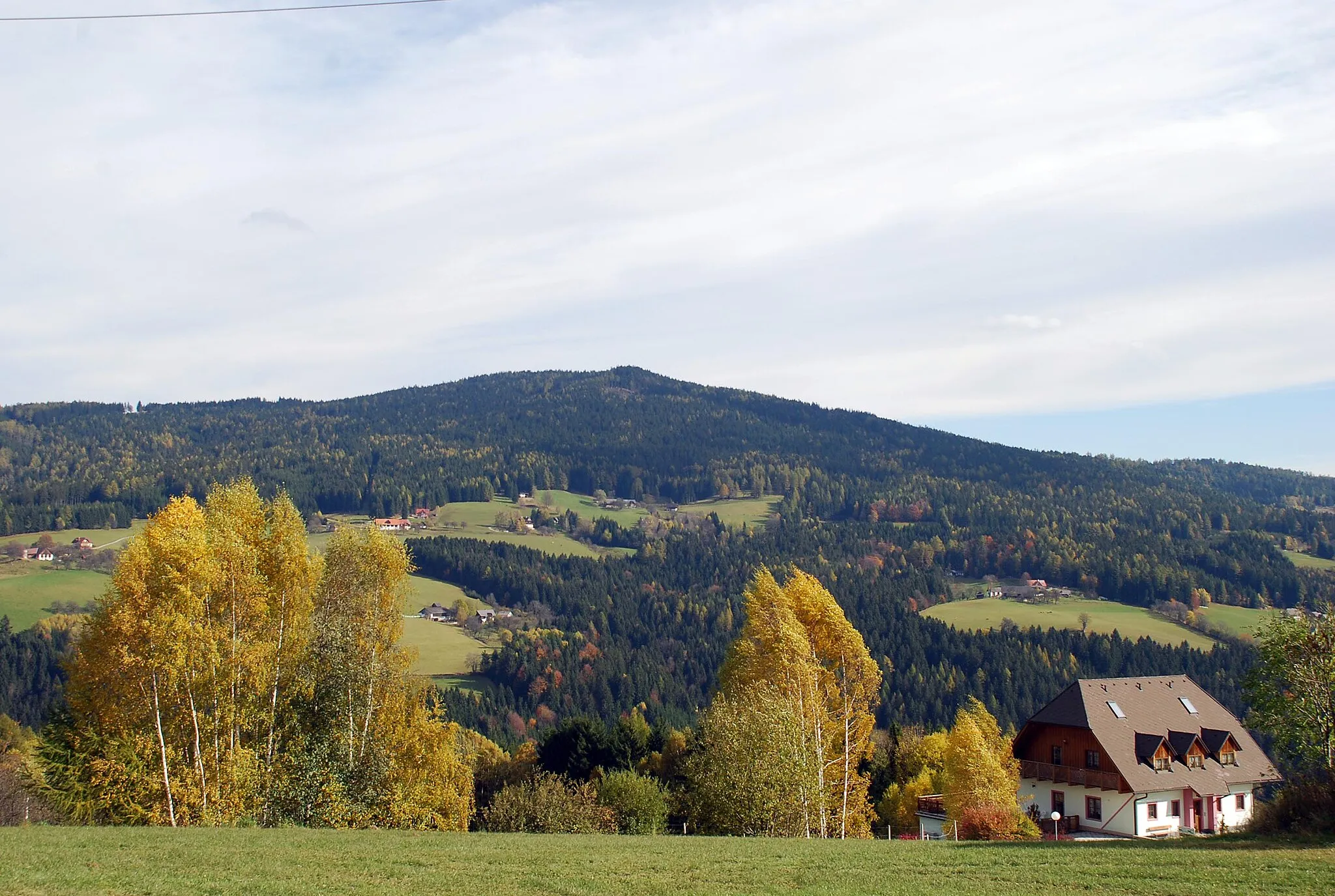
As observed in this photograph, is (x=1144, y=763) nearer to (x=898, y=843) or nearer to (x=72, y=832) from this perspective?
(x=898, y=843)

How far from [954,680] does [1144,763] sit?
85.2 metres

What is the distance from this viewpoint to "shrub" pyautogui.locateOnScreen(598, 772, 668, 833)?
55375 mm

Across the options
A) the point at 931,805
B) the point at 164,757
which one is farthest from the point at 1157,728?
the point at 164,757

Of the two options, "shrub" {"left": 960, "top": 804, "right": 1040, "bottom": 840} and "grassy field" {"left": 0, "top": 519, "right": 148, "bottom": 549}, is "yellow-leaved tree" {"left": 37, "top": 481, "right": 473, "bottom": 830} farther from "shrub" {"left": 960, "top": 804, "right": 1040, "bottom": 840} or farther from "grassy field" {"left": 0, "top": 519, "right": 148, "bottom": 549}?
"grassy field" {"left": 0, "top": 519, "right": 148, "bottom": 549}

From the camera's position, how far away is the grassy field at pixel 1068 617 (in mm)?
146125

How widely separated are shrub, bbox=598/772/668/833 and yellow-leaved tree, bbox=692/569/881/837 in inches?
562

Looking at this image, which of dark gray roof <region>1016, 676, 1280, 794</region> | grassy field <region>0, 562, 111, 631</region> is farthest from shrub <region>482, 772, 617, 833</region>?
grassy field <region>0, 562, 111, 631</region>

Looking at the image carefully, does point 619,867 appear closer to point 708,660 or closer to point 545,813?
point 545,813

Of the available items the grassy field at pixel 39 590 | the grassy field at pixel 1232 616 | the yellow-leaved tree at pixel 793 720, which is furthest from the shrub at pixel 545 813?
the grassy field at pixel 1232 616

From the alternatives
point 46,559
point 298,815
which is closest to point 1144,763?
point 298,815

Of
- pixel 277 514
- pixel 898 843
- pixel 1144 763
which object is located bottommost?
pixel 1144 763

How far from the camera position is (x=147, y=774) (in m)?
32.4

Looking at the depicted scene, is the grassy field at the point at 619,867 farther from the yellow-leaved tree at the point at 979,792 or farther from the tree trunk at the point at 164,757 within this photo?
the yellow-leaved tree at the point at 979,792

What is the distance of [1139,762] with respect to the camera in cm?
4959
